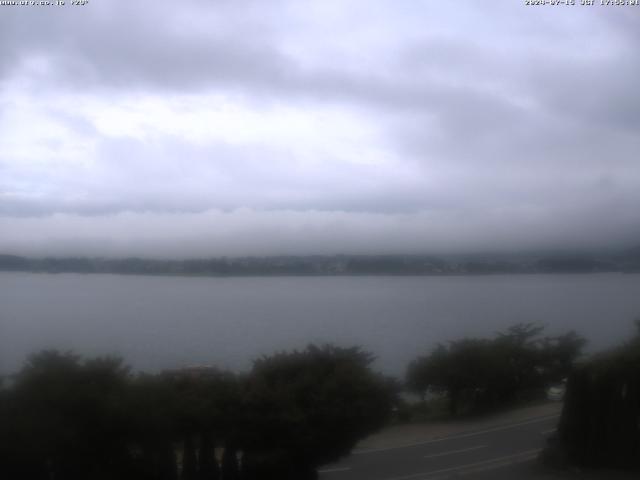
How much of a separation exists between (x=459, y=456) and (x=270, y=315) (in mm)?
A: 24476

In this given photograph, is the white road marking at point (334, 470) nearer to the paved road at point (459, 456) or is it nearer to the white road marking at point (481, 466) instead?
the paved road at point (459, 456)

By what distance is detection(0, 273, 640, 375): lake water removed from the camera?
76.2ft

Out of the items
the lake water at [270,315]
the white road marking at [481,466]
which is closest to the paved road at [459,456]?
the white road marking at [481,466]

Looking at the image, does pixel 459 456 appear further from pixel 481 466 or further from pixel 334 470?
pixel 334 470

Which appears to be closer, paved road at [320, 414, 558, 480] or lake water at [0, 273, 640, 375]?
paved road at [320, 414, 558, 480]

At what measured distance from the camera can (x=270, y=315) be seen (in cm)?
4125

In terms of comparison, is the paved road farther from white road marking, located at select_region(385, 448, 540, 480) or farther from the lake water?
the lake water

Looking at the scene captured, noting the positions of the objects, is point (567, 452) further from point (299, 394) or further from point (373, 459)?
point (299, 394)

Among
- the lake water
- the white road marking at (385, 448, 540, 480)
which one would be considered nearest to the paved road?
the white road marking at (385, 448, 540, 480)

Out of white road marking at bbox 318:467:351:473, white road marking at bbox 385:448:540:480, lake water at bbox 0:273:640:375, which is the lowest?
white road marking at bbox 318:467:351:473

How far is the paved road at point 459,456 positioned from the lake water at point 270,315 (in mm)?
2981

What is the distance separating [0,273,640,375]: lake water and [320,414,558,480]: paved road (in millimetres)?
2981

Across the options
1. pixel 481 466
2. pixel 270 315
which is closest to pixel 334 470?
pixel 481 466

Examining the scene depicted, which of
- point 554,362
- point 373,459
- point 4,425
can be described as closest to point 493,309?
point 554,362
